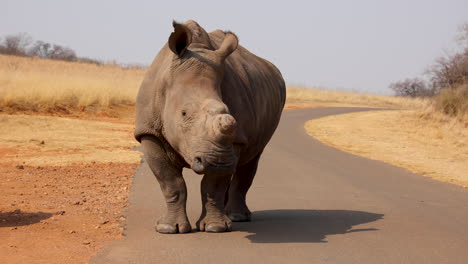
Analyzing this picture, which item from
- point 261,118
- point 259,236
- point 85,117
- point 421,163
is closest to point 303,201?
point 261,118

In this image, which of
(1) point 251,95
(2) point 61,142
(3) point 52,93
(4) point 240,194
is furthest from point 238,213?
(3) point 52,93

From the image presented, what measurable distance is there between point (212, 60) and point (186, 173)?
5330 millimetres

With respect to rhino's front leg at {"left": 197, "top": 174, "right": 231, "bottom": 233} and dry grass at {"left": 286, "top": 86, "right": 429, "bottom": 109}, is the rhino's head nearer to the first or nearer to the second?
rhino's front leg at {"left": 197, "top": 174, "right": 231, "bottom": 233}

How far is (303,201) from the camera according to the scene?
9.23 m

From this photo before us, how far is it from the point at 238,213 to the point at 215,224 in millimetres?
965

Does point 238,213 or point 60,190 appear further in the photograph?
point 60,190

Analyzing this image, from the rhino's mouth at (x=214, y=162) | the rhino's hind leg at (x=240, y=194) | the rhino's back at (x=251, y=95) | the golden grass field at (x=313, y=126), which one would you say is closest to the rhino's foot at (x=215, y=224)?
the rhino's back at (x=251, y=95)

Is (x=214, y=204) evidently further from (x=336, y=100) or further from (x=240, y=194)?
(x=336, y=100)

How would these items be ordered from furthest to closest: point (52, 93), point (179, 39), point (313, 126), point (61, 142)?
point (313, 126)
point (52, 93)
point (61, 142)
point (179, 39)

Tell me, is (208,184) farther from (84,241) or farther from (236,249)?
(84,241)

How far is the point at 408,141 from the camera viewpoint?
2212 cm

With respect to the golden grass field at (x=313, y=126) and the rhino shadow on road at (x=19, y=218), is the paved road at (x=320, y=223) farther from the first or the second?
the golden grass field at (x=313, y=126)

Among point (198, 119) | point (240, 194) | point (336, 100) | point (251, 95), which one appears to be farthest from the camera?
point (336, 100)

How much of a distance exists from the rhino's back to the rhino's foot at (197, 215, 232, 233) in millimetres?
700
